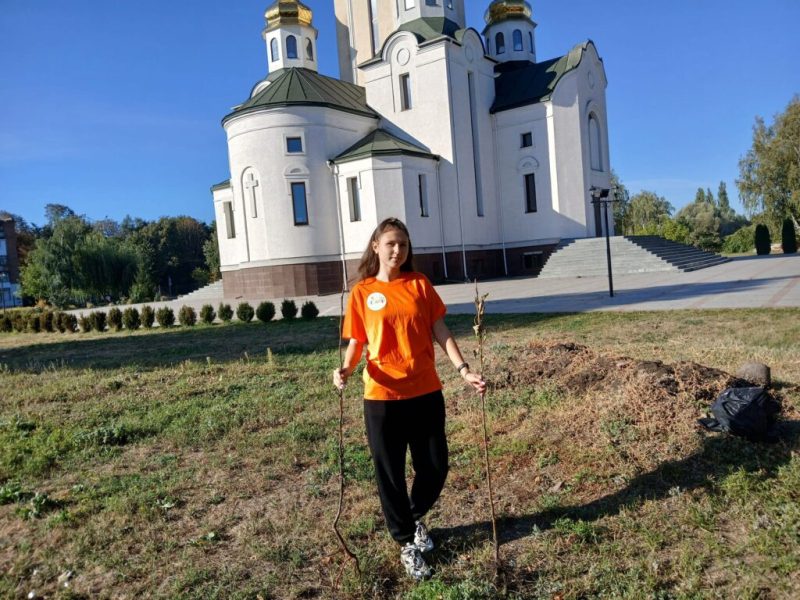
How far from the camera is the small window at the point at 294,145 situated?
2523 centimetres

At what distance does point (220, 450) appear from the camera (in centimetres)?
522

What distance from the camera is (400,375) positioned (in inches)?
116

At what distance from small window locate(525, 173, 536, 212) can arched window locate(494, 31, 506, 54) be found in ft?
31.0

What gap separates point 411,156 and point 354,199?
3.21 metres

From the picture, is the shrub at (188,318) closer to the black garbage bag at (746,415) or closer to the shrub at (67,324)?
the shrub at (67,324)

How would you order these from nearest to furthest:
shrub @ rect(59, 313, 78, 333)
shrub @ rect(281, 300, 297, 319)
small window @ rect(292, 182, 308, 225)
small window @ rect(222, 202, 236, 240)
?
shrub @ rect(281, 300, 297, 319) < shrub @ rect(59, 313, 78, 333) < small window @ rect(292, 182, 308, 225) < small window @ rect(222, 202, 236, 240)

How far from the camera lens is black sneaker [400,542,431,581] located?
2.98 m

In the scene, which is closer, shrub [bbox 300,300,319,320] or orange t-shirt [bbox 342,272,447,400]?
orange t-shirt [bbox 342,272,447,400]

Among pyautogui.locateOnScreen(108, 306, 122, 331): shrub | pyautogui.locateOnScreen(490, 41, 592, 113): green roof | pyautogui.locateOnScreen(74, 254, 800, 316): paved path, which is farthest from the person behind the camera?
pyautogui.locateOnScreen(490, 41, 592, 113): green roof

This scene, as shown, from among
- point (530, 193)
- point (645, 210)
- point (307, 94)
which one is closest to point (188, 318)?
point (307, 94)

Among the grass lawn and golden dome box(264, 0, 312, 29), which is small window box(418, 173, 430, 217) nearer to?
golden dome box(264, 0, 312, 29)

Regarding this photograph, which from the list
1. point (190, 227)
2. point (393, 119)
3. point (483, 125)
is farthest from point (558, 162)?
point (190, 227)

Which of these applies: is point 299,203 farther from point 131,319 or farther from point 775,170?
point 775,170

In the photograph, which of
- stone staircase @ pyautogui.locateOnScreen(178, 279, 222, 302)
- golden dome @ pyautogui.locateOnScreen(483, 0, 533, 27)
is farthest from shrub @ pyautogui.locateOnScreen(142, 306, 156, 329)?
golden dome @ pyautogui.locateOnScreen(483, 0, 533, 27)
